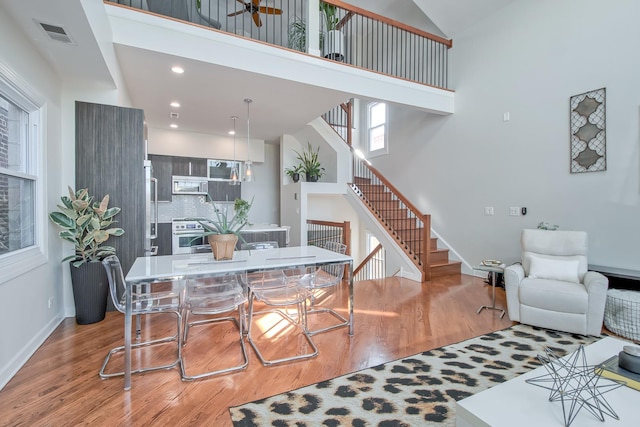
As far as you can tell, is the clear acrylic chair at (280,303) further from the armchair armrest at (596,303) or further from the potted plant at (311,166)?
the potted plant at (311,166)

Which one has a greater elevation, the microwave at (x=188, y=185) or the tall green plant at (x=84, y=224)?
the microwave at (x=188, y=185)

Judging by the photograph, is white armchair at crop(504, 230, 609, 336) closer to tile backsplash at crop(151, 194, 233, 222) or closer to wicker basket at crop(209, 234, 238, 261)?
wicker basket at crop(209, 234, 238, 261)

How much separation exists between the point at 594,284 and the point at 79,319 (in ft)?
16.0

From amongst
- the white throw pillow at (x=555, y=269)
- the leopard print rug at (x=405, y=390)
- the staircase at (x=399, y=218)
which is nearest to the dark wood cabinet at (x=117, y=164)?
the leopard print rug at (x=405, y=390)

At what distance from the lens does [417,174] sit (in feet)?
20.9

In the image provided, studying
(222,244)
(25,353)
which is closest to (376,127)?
(222,244)

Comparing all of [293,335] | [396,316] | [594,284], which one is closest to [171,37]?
[293,335]

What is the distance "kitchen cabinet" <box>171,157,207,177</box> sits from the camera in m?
6.34

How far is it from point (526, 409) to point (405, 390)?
83 centimetres

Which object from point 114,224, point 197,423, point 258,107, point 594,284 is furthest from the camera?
point 258,107

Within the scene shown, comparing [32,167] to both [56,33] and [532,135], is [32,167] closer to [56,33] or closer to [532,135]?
[56,33]

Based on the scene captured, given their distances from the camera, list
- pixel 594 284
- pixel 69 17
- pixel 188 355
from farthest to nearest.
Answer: pixel 594 284
pixel 188 355
pixel 69 17

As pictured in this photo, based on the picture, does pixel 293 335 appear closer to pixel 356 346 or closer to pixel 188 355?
pixel 356 346

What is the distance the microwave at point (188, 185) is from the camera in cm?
628
